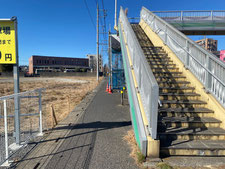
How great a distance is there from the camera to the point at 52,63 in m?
88.0

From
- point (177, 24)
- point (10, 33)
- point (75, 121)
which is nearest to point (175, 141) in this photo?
point (75, 121)

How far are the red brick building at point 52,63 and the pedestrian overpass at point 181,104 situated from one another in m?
83.6

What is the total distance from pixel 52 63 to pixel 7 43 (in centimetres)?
9086

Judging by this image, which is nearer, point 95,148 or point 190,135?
point 190,135

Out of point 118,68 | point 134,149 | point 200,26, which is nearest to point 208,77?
point 134,149

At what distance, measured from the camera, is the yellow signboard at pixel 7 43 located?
389 cm

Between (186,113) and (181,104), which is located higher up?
(181,104)

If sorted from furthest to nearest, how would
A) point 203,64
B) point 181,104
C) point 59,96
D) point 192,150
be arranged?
point 59,96 → point 203,64 → point 181,104 → point 192,150

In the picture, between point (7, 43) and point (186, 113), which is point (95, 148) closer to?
point (186, 113)

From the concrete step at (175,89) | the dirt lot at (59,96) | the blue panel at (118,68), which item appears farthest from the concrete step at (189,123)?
the blue panel at (118,68)

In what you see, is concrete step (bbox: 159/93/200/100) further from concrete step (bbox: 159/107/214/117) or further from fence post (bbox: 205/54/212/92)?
concrete step (bbox: 159/107/214/117)

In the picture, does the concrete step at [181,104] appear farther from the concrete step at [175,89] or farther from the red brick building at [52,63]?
the red brick building at [52,63]

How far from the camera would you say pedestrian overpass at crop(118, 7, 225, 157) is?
10.6 ft

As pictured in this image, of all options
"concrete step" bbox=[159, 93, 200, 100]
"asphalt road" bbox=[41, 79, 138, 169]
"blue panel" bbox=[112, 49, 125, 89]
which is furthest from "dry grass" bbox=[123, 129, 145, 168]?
"blue panel" bbox=[112, 49, 125, 89]
